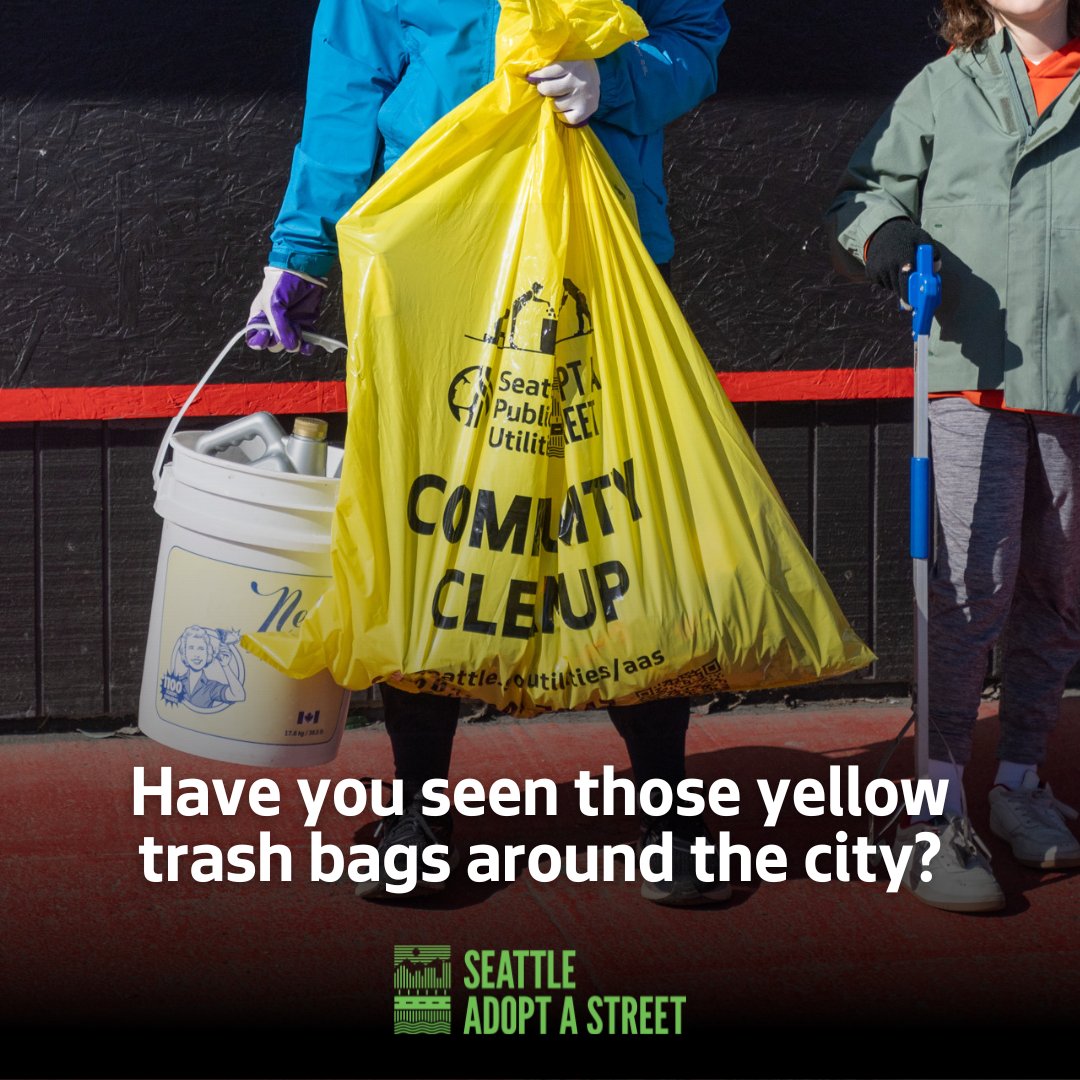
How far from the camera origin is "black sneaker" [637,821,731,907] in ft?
9.45

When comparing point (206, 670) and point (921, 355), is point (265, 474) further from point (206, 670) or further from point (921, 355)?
point (921, 355)

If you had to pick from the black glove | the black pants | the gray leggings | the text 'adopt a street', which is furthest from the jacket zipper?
the text 'adopt a street'

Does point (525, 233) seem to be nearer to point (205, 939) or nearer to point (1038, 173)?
point (1038, 173)

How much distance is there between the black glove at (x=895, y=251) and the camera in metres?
2.81

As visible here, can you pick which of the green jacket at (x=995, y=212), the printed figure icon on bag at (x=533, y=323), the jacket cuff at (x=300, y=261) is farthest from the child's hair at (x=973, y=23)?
the jacket cuff at (x=300, y=261)

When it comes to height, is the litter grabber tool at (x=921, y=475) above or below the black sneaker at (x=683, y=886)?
above

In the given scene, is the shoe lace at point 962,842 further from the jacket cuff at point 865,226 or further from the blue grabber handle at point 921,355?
the jacket cuff at point 865,226

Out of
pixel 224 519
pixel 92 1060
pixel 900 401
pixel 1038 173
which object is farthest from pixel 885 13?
pixel 92 1060

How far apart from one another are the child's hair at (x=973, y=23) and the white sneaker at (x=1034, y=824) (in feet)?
4.74

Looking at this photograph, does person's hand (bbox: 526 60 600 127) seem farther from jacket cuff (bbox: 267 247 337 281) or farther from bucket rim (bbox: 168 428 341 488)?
bucket rim (bbox: 168 428 341 488)

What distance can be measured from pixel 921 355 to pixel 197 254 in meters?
Result: 1.80

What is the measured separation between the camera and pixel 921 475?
2850mm

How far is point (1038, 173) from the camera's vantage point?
2840 mm

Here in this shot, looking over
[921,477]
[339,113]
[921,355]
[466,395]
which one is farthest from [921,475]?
[339,113]
